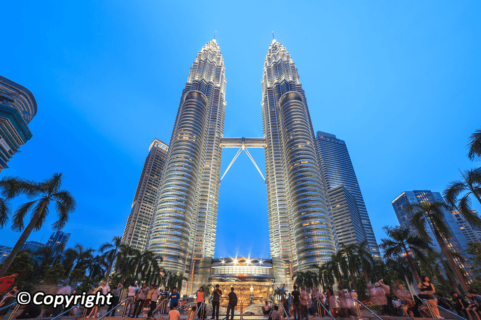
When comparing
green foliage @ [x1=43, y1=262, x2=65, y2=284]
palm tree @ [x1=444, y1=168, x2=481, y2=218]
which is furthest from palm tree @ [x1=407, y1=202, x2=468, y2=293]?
green foliage @ [x1=43, y1=262, x2=65, y2=284]

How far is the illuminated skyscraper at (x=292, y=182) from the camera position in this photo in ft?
380

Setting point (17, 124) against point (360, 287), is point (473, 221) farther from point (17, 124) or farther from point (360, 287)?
point (17, 124)

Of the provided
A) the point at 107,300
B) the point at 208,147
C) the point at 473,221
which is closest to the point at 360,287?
the point at 473,221

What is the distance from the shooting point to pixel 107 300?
43.0 feet

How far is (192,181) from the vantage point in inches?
5359

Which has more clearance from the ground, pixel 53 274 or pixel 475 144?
pixel 475 144

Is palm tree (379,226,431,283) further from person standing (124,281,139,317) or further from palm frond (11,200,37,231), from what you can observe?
palm frond (11,200,37,231)

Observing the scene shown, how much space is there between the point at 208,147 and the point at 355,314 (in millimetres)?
163665

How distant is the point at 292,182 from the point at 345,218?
81.4 m

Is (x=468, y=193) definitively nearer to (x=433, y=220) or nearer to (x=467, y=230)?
(x=433, y=220)

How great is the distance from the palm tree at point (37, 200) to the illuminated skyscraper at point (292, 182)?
4198 inches

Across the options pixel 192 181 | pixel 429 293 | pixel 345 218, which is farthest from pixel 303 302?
pixel 345 218

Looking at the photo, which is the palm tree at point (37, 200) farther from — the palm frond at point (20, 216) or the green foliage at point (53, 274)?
the green foliage at point (53, 274)

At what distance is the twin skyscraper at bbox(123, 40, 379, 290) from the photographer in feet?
387
